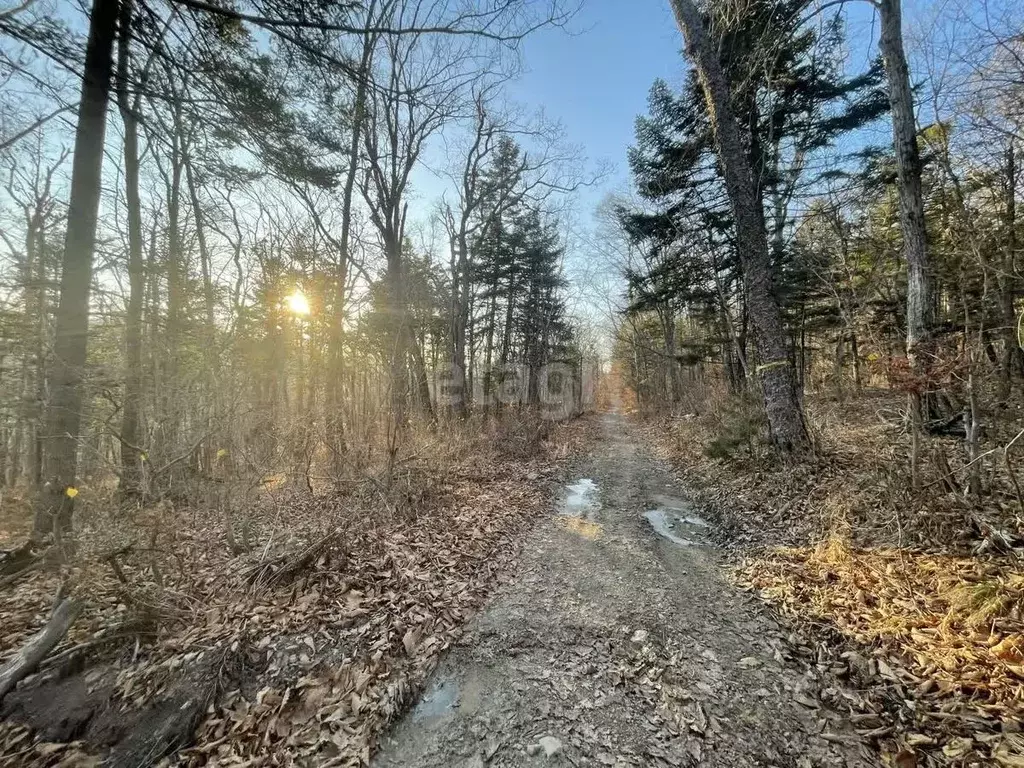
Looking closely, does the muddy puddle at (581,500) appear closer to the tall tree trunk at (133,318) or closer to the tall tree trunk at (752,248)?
the tall tree trunk at (752,248)

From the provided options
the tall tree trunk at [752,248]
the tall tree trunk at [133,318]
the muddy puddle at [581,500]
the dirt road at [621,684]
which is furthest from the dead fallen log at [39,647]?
the tall tree trunk at [752,248]

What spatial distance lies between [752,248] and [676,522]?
176 inches

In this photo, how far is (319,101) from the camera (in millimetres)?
4684

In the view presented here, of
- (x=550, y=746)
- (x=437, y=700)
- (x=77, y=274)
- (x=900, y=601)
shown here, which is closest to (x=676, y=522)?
(x=900, y=601)

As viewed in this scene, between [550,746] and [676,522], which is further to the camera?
[676,522]

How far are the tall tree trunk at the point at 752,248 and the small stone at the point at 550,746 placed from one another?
5.55 m

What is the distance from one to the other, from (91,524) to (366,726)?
410cm

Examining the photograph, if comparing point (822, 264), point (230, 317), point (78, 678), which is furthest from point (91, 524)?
point (822, 264)

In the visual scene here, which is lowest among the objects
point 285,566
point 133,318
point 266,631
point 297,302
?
point 266,631

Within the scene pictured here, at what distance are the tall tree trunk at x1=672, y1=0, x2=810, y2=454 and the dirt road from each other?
3.17 meters

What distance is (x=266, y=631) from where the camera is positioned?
292cm

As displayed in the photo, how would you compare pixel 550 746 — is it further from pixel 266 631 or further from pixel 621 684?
pixel 266 631

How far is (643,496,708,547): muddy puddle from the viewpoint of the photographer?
4.80 meters

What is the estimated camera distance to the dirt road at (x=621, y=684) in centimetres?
207
